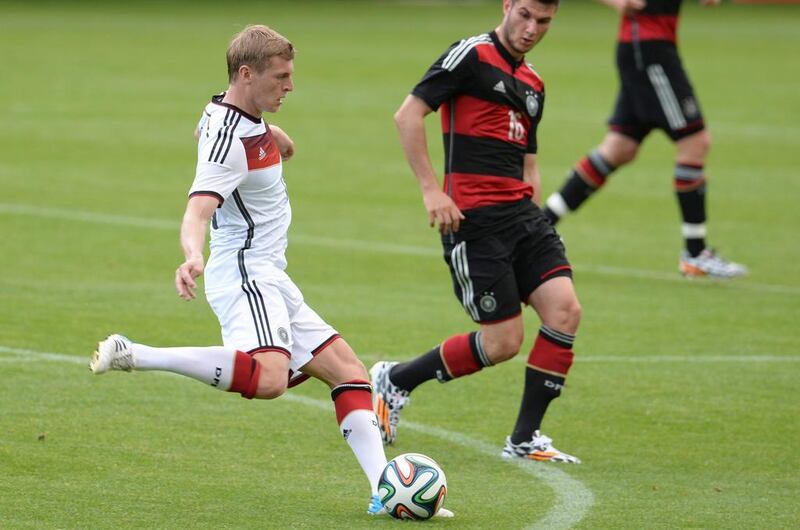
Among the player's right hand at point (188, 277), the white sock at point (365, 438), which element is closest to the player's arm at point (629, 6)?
the white sock at point (365, 438)

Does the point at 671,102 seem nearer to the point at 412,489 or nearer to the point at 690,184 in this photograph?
the point at 690,184

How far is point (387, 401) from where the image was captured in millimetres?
8117

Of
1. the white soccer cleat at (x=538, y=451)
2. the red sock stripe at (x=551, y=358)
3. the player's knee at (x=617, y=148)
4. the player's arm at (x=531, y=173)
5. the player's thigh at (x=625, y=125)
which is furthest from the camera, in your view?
the player's knee at (x=617, y=148)

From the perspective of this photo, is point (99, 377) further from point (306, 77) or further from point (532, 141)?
point (306, 77)

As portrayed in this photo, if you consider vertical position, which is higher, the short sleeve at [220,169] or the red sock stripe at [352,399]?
the short sleeve at [220,169]

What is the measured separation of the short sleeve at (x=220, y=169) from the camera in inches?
252

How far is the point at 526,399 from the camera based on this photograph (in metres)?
7.82

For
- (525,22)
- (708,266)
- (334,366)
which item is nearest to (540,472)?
(334,366)

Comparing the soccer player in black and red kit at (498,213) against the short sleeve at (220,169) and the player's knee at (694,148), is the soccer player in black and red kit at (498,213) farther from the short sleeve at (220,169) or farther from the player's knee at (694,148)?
the player's knee at (694,148)

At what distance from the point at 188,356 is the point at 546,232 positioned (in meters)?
2.29

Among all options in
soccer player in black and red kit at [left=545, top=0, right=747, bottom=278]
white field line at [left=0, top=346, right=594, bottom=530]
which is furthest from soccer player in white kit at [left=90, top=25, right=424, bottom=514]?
soccer player in black and red kit at [left=545, top=0, right=747, bottom=278]

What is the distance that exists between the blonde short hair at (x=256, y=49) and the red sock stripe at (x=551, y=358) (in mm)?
2130

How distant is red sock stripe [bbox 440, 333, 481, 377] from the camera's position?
26.2 feet

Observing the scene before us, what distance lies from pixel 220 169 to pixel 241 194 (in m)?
0.27
